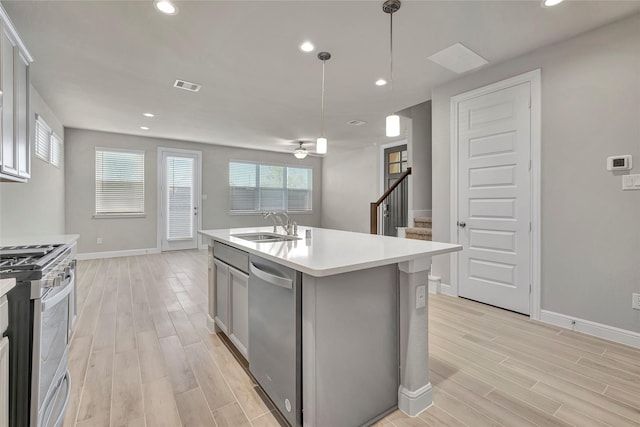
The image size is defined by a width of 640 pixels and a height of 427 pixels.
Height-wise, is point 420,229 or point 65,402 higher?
point 420,229

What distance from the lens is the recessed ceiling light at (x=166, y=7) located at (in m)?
2.11

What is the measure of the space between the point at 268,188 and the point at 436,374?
269 inches

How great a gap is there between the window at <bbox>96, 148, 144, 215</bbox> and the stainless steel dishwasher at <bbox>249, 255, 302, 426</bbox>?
571 centimetres

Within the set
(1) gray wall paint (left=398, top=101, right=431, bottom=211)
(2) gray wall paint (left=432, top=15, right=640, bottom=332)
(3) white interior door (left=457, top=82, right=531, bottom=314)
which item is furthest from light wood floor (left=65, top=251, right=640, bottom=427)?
(1) gray wall paint (left=398, top=101, right=431, bottom=211)

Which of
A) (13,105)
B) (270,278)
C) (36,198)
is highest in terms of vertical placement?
(13,105)

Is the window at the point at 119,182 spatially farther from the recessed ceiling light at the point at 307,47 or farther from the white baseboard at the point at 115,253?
the recessed ceiling light at the point at 307,47

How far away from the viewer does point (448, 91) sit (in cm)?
360

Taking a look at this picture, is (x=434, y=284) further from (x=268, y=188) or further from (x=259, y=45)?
(x=268, y=188)

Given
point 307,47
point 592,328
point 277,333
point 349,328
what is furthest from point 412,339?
point 307,47

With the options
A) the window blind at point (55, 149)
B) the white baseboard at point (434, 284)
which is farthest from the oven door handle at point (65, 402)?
the window blind at point (55, 149)

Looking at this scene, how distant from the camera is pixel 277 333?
62.2 inches

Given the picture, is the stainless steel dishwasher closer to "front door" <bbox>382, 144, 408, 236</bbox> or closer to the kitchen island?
the kitchen island

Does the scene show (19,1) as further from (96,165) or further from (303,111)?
(96,165)

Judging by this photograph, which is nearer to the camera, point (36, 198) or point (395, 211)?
point (36, 198)
